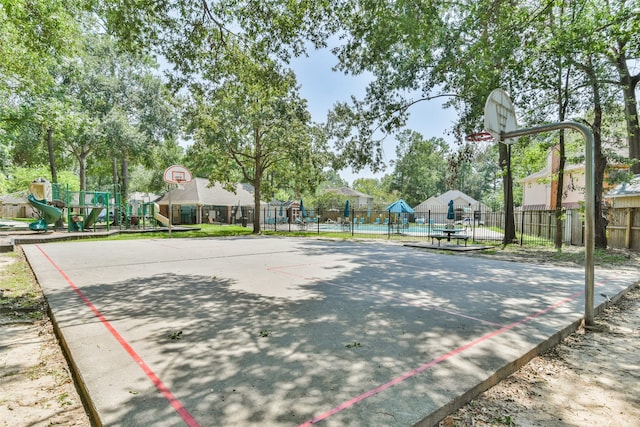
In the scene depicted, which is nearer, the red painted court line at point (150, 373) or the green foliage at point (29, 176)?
the red painted court line at point (150, 373)

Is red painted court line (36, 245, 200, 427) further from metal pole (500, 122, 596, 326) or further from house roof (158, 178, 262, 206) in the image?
house roof (158, 178, 262, 206)

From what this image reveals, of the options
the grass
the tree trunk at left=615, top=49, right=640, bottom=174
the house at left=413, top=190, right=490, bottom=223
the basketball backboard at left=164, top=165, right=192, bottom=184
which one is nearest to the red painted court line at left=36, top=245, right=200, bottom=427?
the grass

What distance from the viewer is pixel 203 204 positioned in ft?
109

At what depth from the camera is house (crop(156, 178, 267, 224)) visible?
111 feet

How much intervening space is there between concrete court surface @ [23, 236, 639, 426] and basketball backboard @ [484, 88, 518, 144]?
2639 millimetres

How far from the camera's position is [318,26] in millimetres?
8109

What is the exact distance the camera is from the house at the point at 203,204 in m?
33.8

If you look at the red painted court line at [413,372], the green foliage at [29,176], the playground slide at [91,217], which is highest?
the green foliage at [29,176]

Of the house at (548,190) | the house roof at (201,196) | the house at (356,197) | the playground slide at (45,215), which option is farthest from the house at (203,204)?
the house at (548,190)

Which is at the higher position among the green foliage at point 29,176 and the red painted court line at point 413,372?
the green foliage at point 29,176

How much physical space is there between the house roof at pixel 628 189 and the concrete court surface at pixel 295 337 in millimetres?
7428

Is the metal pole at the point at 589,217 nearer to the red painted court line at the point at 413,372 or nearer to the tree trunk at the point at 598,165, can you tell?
the red painted court line at the point at 413,372

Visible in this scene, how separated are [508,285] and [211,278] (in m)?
5.78

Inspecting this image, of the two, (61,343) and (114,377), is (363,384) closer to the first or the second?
(114,377)
